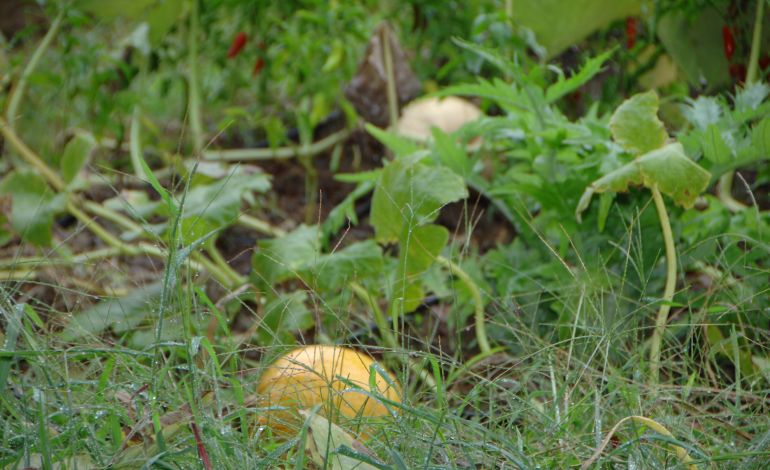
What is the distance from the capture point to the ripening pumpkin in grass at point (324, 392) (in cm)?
102

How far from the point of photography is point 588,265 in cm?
152

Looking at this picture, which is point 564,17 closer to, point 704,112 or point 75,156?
point 704,112

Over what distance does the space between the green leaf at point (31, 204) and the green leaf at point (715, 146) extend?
1.30m

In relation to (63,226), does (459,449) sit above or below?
above

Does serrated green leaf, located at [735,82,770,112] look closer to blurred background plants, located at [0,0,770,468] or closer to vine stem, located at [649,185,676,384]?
blurred background plants, located at [0,0,770,468]

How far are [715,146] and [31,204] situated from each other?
4.74 ft

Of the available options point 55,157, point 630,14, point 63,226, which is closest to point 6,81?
point 55,157

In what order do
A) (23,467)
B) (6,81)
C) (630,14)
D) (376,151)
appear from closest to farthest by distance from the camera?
(23,467), (630,14), (6,81), (376,151)

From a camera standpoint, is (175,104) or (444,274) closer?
(444,274)

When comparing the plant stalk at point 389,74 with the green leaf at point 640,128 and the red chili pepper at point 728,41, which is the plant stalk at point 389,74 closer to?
the red chili pepper at point 728,41

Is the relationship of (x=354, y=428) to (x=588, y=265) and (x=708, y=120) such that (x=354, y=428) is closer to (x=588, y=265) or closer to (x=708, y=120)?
(x=588, y=265)

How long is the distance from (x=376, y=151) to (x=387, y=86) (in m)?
0.29

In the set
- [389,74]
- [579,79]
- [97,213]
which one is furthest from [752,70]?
[97,213]

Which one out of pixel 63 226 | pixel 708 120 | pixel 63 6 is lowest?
pixel 63 226
